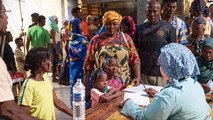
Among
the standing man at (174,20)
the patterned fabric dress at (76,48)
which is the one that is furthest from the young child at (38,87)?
the patterned fabric dress at (76,48)

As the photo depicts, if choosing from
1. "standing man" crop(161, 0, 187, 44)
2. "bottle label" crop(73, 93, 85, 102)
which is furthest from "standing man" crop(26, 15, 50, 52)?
"bottle label" crop(73, 93, 85, 102)

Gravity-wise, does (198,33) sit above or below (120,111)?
above

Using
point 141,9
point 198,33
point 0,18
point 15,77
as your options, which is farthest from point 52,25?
point 0,18

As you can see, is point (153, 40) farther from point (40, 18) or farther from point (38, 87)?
point (40, 18)

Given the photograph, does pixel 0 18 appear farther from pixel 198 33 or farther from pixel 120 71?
pixel 198 33

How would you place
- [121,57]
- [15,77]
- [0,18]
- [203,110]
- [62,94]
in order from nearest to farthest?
[0,18]
[203,110]
[121,57]
[15,77]
[62,94]

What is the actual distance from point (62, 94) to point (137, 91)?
374 cm

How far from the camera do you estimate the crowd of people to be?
1.85m

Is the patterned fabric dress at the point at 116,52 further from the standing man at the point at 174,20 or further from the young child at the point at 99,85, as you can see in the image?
the standing man at the point at 174,20

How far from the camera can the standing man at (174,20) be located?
3.87m

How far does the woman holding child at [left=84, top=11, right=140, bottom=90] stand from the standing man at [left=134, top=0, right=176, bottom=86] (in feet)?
0.86

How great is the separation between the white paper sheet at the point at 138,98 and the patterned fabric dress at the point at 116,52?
2.21 ft

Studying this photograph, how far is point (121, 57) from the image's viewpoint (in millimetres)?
3230

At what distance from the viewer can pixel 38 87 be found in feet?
7.30
